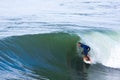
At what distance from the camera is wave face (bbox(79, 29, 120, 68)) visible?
16828mm

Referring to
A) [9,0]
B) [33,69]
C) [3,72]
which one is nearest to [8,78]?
[3,72]

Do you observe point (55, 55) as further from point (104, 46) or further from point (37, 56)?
point (104, 46)

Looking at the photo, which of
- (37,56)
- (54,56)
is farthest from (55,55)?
(37,56)

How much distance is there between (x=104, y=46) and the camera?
18062 millimetres

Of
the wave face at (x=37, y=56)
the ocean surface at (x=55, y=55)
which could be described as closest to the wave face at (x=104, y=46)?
the ocean surface at (x=55, y=55)

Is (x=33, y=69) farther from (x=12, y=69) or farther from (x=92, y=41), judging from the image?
(x=92, y=41)

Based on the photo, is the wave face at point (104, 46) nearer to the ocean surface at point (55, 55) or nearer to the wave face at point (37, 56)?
A: the ocean surface at point (55, 55)

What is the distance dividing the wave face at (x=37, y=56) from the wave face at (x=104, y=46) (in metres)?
0.74

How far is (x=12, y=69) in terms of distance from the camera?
1350cm

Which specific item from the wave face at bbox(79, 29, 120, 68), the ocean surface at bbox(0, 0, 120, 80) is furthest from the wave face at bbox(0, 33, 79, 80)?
the wave face at bbox(79, 29, 120, 68)

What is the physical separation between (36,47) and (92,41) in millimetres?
3105

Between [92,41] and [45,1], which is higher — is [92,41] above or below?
below

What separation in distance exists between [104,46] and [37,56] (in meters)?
4.07

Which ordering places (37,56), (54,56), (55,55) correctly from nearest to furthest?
(37,56) < (54,56) < (55,55)
